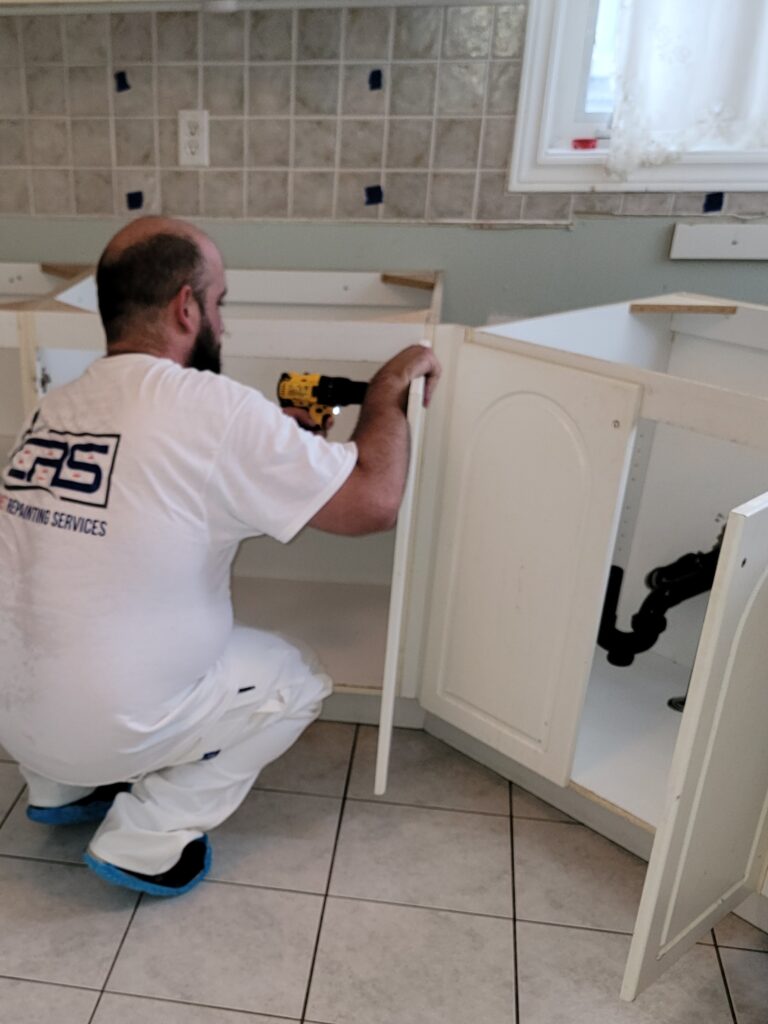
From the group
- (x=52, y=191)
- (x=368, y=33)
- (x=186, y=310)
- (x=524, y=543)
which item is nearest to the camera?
(x=186, y=310)

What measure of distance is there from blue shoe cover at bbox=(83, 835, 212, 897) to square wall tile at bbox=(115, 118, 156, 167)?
1505mm

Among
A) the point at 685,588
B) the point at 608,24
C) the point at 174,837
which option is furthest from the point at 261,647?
the point at 608,24

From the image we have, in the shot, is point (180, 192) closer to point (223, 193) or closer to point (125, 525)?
point (223, 193)

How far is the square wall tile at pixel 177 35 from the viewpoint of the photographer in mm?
1896

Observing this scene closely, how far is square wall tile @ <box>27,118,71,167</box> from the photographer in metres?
2.03

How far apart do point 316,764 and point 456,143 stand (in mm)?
1368

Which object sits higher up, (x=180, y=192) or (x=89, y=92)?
(x=89, y=92)

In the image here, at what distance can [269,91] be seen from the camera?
1.94 m

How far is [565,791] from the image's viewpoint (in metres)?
1.63

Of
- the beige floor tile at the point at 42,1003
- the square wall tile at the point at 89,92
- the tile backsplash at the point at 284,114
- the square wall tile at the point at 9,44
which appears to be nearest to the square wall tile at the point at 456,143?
the tile backsplash at the point at 284,114

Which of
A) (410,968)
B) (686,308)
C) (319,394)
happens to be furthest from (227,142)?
(410,968)

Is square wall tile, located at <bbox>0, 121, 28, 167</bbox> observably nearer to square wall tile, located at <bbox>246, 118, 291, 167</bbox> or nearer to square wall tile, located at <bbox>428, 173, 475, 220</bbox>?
square wall tile, located at <bbox>246, 118, 291, 167</bbox>

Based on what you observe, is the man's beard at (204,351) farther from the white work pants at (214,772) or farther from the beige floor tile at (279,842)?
the beige floor tile at (279,842)

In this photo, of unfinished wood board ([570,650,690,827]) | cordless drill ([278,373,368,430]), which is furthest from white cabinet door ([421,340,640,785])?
cordless drill ([278,373,368,430])
